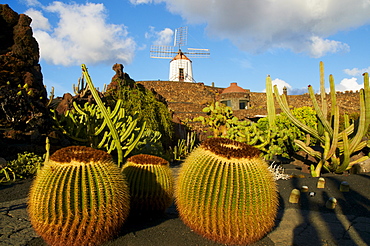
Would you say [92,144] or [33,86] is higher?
[33,86]

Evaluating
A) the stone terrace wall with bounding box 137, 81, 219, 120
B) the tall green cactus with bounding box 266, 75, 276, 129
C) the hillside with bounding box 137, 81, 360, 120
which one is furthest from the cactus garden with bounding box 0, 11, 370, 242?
the stone terrace wall with bounding box 137, 81, 219, 120

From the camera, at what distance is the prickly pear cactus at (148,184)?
3.75 metres

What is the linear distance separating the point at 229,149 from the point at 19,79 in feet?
27.4

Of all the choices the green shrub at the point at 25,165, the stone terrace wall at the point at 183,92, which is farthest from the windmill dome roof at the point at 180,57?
the green shrub at the point at 25,165

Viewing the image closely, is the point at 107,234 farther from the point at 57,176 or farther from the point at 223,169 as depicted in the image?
the point at 223,169

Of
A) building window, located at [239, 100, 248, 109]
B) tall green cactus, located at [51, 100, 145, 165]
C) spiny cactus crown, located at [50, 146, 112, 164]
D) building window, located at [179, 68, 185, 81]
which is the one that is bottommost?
spiny cactus crown, located at [50, 146, 112, 164]

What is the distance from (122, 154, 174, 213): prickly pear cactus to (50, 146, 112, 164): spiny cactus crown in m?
0.78

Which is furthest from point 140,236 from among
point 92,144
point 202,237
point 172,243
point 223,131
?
point 223,131

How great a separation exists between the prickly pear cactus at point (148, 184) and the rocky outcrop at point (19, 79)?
16.0 feet

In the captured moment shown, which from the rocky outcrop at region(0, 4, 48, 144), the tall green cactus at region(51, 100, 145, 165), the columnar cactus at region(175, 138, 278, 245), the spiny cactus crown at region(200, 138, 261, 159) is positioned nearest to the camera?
the columnar cactus at region(175, 138, 278, 245)

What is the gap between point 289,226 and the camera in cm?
390

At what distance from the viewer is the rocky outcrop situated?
24.4ft

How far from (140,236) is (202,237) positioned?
73 centimetres

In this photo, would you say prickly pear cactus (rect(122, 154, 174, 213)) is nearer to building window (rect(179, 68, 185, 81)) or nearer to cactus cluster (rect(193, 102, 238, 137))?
cactus cluster (rect(193, 102, 238, 137))
